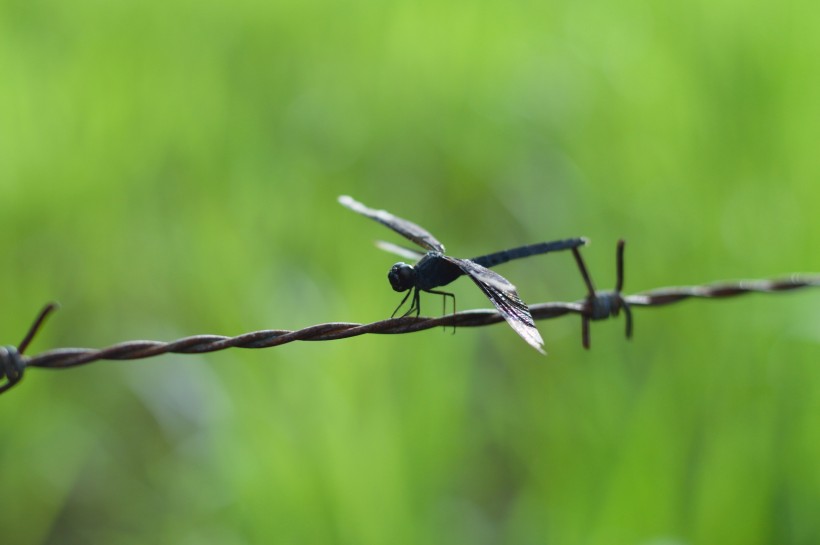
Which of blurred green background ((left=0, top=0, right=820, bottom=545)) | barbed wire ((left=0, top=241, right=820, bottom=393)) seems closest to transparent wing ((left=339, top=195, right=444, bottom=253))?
barbed wire ((left=0, top=241, right=820, bottom=393))

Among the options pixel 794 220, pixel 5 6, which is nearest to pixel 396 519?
pixel 794 220

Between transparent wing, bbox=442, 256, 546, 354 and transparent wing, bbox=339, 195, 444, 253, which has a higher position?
transparent wing, bbox=339, 195, 444, 253

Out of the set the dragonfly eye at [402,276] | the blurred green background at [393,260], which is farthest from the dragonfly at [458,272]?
the blurred green background at [393,260]

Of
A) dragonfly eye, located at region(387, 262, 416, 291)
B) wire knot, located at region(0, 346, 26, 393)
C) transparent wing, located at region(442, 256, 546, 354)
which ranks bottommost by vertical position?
wire knot, located at region(0, 346, 26, 393)

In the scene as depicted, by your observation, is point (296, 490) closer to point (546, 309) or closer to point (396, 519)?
point (396, 519)

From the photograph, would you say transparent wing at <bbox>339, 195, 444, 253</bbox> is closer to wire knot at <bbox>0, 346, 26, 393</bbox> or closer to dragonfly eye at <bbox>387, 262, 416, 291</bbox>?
dragonfly eye at <bbox>387, 262, 416, 291</bbox>

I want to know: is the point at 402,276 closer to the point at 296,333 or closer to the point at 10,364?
the point at 296,333
